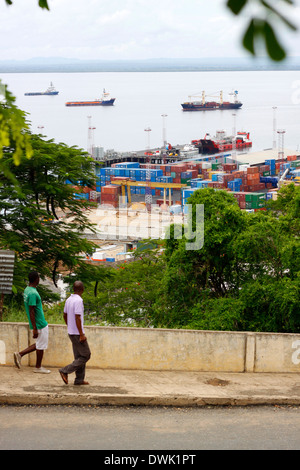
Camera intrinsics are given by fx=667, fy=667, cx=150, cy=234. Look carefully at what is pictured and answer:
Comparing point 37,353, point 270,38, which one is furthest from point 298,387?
point 270,38

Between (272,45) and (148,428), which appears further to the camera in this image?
(148,428)

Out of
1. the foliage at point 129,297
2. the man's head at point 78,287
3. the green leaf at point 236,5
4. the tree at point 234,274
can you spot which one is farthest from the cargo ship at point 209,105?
the green leaf at point 236,5

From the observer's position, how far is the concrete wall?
7262 millimetres

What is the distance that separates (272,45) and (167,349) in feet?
19.9

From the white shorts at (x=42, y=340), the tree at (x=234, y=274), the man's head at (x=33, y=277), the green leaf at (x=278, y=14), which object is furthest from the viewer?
the tree at (x=234, y=274)

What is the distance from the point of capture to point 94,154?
11044 centimetres

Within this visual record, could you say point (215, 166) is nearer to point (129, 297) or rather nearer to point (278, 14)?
point (129, 297)

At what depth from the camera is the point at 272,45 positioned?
4.97 feet

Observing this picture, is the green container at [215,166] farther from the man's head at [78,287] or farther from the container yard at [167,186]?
the man's head at [78,287]

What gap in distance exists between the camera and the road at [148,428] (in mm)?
5266

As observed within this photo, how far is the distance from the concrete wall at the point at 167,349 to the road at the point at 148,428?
3.66 ft

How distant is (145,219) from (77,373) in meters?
77.1

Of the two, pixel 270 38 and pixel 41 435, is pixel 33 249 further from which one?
pixel 270 38

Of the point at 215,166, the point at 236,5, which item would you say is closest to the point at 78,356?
the point at 236,5
